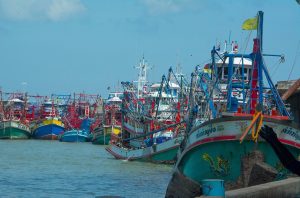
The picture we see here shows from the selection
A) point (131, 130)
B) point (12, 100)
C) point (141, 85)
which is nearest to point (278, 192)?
point (131, 130)

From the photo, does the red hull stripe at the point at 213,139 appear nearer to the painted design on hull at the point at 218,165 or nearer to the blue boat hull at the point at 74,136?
the painted design on hull at the point at 218,165

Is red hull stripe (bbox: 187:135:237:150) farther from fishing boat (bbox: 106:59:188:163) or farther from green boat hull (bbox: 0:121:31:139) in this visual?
green boat hull (bbox: 0:121:31:139)

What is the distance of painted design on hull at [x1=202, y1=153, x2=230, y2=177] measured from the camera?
1516 cm

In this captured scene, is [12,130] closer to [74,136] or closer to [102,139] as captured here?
[74,136]

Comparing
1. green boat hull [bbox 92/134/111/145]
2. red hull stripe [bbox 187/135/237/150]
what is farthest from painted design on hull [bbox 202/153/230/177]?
green boat hull [bbox 92/134/111/145]

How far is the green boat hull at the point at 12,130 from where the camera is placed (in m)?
66.4

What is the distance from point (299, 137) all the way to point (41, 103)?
2838 inches

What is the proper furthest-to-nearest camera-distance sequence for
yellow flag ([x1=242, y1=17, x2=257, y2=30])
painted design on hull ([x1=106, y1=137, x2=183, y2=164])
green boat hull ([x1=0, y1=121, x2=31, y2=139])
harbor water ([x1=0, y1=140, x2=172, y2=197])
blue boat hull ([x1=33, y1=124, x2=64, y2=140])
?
blue boat hull ([x1=33, y1=124, x2=64, y2=140])
green boat hull ([x1=0, y1=121, x2=31, y2=139])
painted design on hull ([x1=106, y1=137, x2=183, y2=164])
harbor water ([x1=0, y1=140, x2=172, y2=197])
yellow flag ([x1=242, y1=17, x2=257, y2=30])

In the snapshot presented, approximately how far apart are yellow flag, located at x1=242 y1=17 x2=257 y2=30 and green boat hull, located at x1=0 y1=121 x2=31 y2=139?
52.9 m

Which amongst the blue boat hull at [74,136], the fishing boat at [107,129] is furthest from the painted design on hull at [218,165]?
the blue boat hull at [74,136]

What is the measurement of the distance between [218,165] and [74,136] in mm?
50941

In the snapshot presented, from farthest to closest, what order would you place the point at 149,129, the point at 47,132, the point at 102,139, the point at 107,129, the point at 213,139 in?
the point at 47,132, the point at 102,139, the point at 107,129, the point at 149,129, the point at 213,139

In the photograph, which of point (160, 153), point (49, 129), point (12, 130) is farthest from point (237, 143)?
point (49, 129)

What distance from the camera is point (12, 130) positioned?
6662 centimetres
